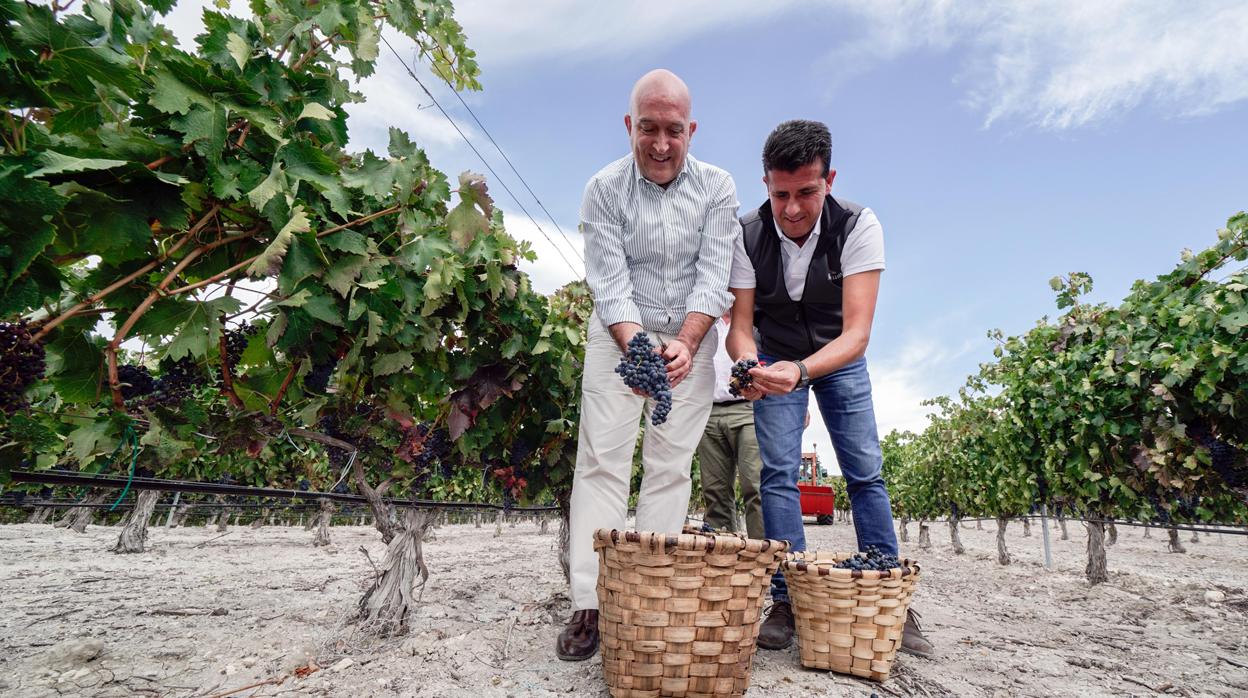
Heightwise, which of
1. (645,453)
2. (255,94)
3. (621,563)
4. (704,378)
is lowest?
(621,563)

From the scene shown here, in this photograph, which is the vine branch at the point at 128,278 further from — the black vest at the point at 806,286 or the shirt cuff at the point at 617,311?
the black vest at the point at 806,286

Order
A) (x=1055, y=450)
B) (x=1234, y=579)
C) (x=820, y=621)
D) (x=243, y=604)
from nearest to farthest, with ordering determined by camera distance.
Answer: (x=820, y=621) → (x=243, y=604) → (x=1055, y=450) → (x=1234, y=579)

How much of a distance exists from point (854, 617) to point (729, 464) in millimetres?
2180

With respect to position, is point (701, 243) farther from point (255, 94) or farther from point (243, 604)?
point (243, 604)

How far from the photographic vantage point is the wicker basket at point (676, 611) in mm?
1841

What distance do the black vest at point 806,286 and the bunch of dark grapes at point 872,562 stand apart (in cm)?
87

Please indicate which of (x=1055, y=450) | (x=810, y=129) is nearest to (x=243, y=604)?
(x=810, y=129)

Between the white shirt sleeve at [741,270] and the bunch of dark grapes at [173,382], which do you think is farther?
the white shirt sleeve at [741,270]

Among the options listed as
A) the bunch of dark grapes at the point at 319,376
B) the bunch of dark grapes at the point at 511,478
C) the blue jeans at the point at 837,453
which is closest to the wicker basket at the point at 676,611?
the blue jeans at the point at 837,453

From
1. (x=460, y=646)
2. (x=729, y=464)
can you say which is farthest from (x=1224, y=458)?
(x=460, y=646)

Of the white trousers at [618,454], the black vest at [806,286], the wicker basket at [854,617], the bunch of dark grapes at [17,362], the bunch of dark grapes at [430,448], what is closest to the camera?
the bunch of dark grapes at [17,362]

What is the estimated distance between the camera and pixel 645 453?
2.45m

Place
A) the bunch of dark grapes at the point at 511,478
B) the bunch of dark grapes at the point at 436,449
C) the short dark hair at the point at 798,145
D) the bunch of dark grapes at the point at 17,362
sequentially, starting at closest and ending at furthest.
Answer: the bunch of dark grapes at the point at 17,362, the short dark hair at the point at 798,145, the bunch of dark grapes at the point at 436,449, the bunch of dark grapes at the point at 511,478

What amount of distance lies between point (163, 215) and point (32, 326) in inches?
17.1
